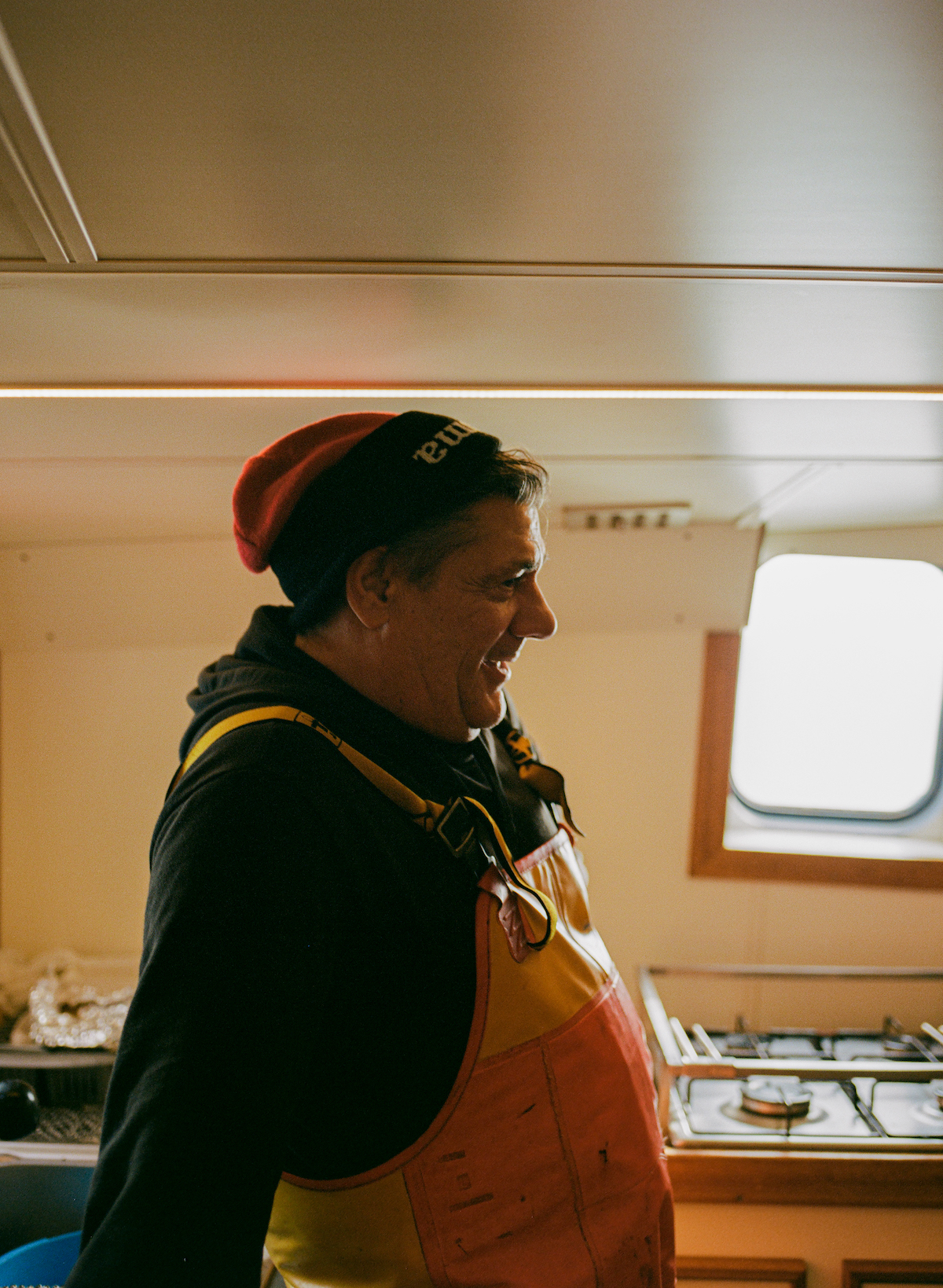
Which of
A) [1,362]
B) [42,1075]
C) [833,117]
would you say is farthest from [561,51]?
[42,1075]

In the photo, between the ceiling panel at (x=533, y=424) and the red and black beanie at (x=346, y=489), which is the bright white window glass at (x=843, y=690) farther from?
the red and black beanie at (x=346, y=489)

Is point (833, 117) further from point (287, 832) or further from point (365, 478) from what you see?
point (287, 832)

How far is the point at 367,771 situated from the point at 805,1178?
1506mm

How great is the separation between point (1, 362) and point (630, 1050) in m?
1.28

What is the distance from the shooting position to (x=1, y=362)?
1074 mm

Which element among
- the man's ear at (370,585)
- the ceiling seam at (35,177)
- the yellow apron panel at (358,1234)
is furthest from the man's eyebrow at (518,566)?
the yellow apron panel at (358,1234)

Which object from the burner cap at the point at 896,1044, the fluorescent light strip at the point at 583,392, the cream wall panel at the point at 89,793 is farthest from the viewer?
the cream wall panel at the point at 89,793

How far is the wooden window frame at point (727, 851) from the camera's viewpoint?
2.38m

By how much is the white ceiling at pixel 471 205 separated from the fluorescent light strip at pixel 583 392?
0.06ft

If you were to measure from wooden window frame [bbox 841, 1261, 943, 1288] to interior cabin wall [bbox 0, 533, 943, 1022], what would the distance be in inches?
→ 28.8

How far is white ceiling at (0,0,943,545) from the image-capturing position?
1.83 ft

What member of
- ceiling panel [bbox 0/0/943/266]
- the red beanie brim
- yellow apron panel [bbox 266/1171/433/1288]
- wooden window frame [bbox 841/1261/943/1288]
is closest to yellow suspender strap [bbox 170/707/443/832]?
the red beanie brim

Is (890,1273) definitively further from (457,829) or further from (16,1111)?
(16,1111)

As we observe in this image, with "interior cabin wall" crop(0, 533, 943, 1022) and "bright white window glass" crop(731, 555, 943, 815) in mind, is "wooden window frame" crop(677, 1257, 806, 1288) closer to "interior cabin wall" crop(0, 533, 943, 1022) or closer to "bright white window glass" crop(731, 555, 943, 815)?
"interior cabin wall" crop(0, 533, 943, 1022)
